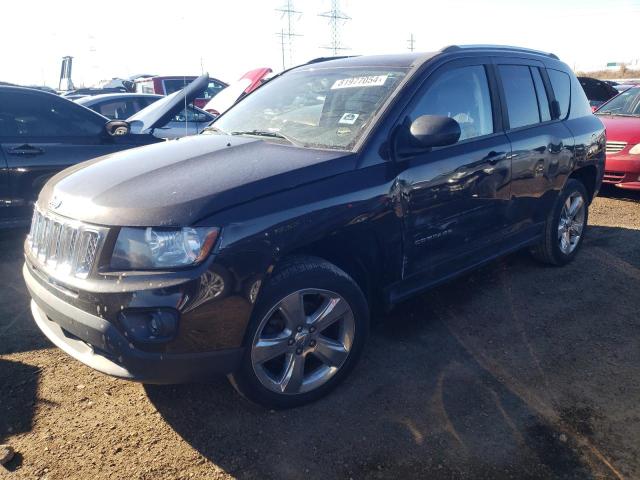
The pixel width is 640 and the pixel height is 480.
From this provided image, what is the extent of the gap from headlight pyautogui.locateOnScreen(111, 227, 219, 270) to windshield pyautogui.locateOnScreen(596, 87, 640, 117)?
7.76m

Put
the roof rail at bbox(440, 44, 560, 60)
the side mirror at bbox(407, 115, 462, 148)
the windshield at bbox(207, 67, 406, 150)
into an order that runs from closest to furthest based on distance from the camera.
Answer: the side mirror at bbox(407, 115, 462, 148)
the windshield at bbox(207, 67, 406, 150)
the roof rail at bbox(440, 44, 560, 60)

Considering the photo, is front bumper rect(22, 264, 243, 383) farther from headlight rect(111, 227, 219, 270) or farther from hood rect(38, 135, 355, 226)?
hood rect(38, 135, 355, 226)

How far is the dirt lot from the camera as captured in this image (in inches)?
90.3

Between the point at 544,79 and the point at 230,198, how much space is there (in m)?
3.23

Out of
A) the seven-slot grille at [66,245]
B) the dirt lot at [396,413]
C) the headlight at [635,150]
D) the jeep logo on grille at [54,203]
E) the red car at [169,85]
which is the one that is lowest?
the dirt lot at [396,413]

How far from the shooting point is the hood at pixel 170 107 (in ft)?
16.6

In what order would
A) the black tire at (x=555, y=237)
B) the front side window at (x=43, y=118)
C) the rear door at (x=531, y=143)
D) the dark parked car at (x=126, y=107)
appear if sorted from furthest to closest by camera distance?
the dark parked car at (x=126, y=107), the front side window at (x=43, y=118), the black tire at (x=555, y=237), the rear door at (x=531, y=143)

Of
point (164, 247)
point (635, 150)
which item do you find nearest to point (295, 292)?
point (164, 247)

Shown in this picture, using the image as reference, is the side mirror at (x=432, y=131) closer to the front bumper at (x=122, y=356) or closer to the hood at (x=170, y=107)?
the front bumper at (x=122, y=356)

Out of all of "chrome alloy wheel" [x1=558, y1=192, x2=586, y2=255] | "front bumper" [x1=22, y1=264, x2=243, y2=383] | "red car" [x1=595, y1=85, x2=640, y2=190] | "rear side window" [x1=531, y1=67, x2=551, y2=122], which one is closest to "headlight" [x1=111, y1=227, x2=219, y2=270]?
"front bumper" [x1=22, y1=264, x2=243, y2=383]

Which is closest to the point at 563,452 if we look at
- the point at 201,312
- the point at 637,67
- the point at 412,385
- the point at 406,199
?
the point at 412,385

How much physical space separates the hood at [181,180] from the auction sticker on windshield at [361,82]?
25.9 inches

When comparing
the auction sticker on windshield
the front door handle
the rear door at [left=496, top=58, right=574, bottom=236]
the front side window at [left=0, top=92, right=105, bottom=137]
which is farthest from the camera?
the front side window at [left=0, top=92, right=105, bottom=137]

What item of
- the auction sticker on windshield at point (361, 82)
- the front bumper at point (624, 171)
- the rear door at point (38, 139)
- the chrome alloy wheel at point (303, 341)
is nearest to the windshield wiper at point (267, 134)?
the auction sticker on windshield at point (361, 82)
